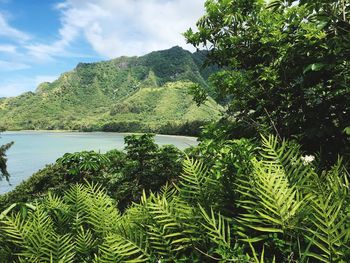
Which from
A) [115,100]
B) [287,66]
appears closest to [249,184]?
[287,66]

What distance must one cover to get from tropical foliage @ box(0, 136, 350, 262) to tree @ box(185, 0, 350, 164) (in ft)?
3.20

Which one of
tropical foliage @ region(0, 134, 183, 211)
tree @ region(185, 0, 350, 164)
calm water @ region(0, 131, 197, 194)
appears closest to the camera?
tree @ region(185, 0, 350, 164)

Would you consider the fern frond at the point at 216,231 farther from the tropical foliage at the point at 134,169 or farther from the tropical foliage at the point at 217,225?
the tropical foliage at the point at 134,169

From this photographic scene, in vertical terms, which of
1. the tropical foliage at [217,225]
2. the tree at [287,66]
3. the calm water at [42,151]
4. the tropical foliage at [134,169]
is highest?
the tree at [287,66]

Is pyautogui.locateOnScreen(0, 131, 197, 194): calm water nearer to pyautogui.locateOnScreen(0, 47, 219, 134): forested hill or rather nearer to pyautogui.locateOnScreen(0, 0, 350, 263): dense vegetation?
pyautogui.locateOnScreen(0, 0, 350, 263): dense vegetation

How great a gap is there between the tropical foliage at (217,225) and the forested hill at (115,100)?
82.5 metres

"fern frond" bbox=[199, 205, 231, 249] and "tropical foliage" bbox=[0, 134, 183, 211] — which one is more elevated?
"fern frond" bbox=[199, 205, 231, 249]

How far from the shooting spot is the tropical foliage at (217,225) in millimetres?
990

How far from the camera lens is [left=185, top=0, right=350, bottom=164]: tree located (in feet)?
7.82

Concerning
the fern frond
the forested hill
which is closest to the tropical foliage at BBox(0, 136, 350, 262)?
the fern frond

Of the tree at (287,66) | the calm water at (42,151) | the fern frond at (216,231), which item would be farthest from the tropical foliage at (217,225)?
the calm water at (42,151)

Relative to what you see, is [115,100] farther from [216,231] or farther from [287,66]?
[216,231]

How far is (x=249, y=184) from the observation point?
1215 millimetres

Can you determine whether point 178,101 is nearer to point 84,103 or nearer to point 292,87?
point 84,103
